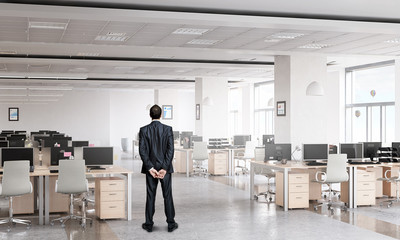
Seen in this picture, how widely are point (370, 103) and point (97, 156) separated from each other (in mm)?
9735

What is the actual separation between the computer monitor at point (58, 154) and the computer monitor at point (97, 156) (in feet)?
2.02

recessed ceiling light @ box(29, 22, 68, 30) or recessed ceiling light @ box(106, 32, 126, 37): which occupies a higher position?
recessed ceiling light @ box(106, 32, 126, 37)

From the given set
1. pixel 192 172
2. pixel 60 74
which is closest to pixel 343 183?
pixel 192 172

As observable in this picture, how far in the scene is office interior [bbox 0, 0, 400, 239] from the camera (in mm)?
7156

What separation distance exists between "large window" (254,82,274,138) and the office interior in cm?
377

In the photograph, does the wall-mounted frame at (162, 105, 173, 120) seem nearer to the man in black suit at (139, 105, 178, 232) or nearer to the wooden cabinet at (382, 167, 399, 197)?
the wooden cabinet at (382, 167, 399, 197)

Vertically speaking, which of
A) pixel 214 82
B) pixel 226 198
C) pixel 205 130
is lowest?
pixel 226 198

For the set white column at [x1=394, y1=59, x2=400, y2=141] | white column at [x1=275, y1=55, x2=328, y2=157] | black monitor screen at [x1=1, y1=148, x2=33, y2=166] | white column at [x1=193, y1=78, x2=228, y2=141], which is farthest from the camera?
white column at [x1=193, y1=78, x2=228, y2=141]

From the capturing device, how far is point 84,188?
7.04 m

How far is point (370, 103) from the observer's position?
15.1 meters

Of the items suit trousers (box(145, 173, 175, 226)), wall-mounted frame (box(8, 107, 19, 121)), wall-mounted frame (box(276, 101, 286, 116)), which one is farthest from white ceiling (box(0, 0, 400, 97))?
wall-mounted frame (box(8, 107, 19, 121))

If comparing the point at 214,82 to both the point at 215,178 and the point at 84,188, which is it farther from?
the point at 84,188

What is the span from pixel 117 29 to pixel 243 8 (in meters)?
2.43

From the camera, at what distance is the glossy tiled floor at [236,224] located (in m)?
6.53
